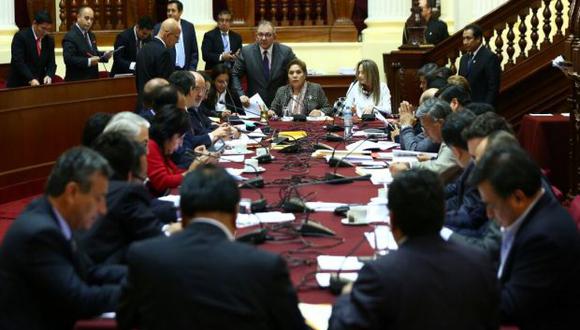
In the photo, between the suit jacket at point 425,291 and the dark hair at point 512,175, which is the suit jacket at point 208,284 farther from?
the dark hair at point 512,175

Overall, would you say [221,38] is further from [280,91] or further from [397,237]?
[397,237]

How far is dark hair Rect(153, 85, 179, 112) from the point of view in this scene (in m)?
6.49

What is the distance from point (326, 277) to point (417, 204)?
2.43 feet

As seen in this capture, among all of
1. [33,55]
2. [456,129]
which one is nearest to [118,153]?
[456,129]

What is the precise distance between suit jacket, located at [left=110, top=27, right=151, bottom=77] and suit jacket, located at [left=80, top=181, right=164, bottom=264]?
787cm

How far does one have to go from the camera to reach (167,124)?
212 inches

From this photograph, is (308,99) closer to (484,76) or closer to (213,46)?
(484,76)

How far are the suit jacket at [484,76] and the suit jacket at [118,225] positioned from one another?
597 centimetres

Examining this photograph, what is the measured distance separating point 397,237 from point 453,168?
2367 mm

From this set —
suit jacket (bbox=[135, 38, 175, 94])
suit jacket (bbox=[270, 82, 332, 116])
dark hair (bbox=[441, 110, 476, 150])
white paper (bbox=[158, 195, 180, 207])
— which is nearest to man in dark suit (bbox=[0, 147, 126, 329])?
white paper (bbox=[158, 195, 180, 207])

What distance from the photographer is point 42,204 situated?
324 cm

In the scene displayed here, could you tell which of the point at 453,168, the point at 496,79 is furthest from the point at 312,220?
the point at 496,79

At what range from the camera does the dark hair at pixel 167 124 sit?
5363 mm

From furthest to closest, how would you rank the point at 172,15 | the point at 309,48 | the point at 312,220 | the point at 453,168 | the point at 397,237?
the point at 309,48 → the point at 172,15 → the point at 453,168 → the point at 312,220 → the point at 397,237
